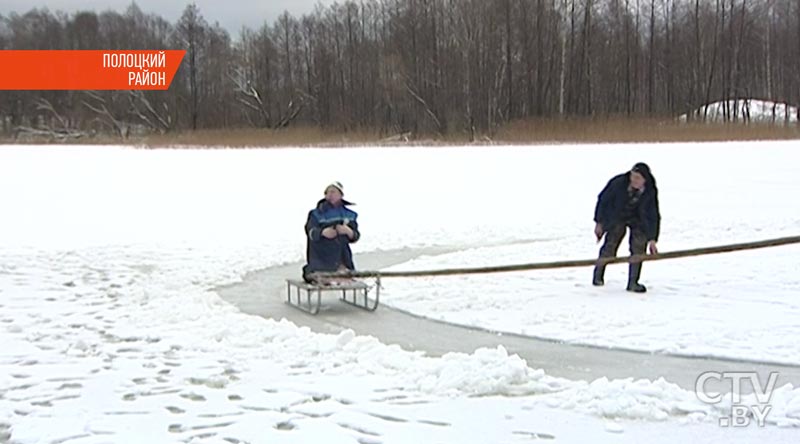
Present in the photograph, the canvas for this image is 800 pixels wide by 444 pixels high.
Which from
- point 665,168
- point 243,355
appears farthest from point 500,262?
point 665,168

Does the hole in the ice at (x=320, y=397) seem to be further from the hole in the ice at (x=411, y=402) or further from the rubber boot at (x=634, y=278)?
the rubber boot at (x=634, y=278)

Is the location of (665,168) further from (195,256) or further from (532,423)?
(532,423)

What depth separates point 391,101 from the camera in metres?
39.8

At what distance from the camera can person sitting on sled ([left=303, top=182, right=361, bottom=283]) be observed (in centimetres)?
819

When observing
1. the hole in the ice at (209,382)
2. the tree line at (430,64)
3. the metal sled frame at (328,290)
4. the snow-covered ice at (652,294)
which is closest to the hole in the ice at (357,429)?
the hole in the ice at (209,382)

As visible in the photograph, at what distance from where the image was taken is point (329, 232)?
8164 millimetres

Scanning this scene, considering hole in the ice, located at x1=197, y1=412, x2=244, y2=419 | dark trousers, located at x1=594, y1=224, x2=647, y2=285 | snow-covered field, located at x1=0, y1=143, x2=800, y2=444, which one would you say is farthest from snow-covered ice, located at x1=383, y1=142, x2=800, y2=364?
hole in the ice, located at x1=197, y1=412, x2=244, y2=419

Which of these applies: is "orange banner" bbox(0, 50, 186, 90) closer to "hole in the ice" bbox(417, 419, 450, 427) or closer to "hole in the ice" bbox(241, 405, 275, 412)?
"hole in the ice" bbox(241, 405, 275, 412)

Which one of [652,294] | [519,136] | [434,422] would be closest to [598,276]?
[652,294]

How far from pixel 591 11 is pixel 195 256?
3199 cm

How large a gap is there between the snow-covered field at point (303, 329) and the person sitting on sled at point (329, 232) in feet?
2.94

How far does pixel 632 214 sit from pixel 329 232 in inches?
118

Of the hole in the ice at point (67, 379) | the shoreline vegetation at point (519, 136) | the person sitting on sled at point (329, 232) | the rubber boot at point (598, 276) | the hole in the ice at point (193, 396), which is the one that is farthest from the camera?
the shoreline vegetation at point (519, 136)

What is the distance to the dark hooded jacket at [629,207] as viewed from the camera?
8461 mm
